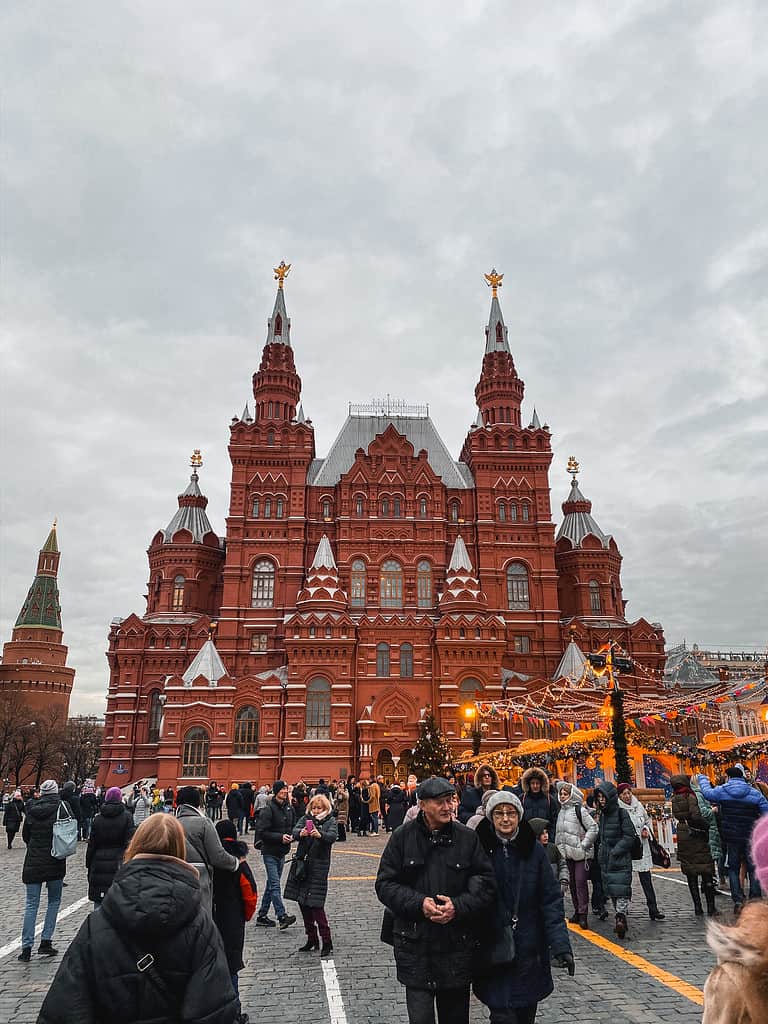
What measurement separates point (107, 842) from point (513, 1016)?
574 cm

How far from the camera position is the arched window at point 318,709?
138ft

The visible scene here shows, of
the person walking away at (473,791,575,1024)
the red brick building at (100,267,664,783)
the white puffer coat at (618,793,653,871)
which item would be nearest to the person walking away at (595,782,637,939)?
the white puffer coat at (618,793,653,871)

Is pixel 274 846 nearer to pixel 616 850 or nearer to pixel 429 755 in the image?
pixel 616 850

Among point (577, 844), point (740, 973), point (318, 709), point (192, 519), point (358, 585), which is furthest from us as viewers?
point (192, 519)

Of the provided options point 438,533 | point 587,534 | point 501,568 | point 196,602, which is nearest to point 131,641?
point 196,602

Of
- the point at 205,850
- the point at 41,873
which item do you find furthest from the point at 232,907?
the point at 41,873

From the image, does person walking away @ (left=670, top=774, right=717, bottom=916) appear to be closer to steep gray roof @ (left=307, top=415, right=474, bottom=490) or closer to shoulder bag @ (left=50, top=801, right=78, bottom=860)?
shoulder bag @ (left=50, top=801, right=78, bottom=860)

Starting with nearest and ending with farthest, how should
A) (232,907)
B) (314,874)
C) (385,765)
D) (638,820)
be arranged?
(232,907), (314,874), (638,820), (385,765)

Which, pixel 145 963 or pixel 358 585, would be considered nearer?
pixel 145 963

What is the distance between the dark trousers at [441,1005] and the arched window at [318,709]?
38.3 metres

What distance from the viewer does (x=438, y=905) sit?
4746mm

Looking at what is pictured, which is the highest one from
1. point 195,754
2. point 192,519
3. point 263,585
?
point 192,519

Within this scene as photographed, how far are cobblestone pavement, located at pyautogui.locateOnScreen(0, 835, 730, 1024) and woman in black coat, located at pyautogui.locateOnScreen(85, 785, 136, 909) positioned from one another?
0.93m

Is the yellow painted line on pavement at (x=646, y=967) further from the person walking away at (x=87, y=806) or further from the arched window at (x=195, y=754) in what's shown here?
the arched window at (x=195, y=754)
